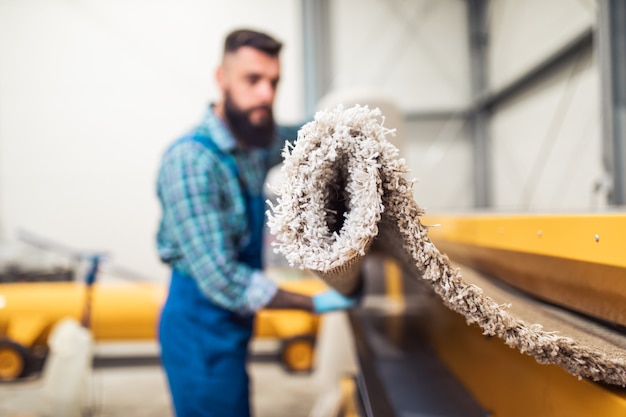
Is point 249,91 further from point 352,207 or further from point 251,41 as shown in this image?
point 352,207

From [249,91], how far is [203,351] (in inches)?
23.0

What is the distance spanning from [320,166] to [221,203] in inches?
25.8

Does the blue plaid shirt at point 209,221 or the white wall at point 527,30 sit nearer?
the blue plaid shirt at point 209,221

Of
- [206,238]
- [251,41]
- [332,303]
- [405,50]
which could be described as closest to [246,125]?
[251,41]

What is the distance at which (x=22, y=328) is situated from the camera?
7.57ft

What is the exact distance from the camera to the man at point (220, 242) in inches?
35.1

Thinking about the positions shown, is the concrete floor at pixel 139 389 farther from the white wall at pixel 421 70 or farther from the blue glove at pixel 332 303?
the white wall at pixel 421 70

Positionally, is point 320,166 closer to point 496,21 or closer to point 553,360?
point 553,360

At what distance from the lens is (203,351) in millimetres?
953

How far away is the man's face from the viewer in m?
0.97

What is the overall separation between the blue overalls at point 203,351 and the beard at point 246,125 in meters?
0.07

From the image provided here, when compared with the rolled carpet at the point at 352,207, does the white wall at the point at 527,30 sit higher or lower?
higher

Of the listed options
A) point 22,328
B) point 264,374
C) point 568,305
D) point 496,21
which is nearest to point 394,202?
point 568,305

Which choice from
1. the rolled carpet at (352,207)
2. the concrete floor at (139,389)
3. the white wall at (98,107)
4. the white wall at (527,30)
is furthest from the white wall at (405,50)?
the rolled carpet at (352,207)
